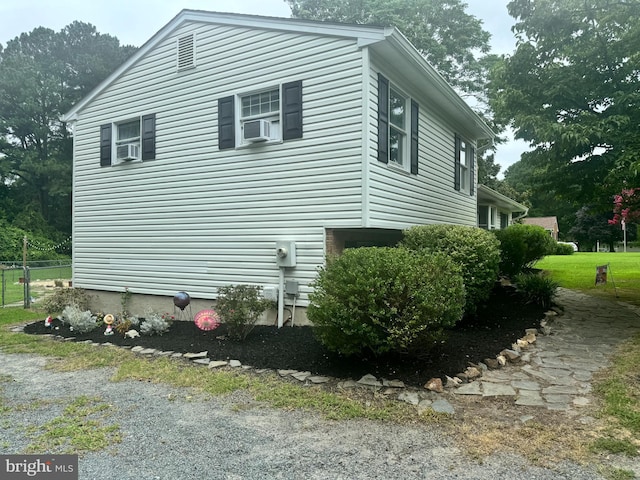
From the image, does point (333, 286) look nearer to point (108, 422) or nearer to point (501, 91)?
point (108, 422)

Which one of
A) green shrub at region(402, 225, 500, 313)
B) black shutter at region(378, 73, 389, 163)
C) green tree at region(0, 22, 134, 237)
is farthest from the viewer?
green tree at region(0, 22, 134, 237)

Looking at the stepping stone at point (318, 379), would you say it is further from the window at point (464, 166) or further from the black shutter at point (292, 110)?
Answer: the window at point (464, 166)

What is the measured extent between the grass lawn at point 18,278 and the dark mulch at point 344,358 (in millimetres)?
6028

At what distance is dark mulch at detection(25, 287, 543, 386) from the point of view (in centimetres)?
469

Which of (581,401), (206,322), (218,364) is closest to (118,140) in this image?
(206,322)

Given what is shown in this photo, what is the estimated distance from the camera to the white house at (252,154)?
21.0ft

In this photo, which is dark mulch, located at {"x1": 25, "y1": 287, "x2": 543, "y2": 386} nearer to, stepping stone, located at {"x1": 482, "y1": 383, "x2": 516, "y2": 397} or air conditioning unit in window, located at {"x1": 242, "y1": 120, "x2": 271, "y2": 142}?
stepping stone, located at {"x1": 482, "y1": 383, "x2": 516, "y2": 397}

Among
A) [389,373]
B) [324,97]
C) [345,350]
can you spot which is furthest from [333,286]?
[324,97]

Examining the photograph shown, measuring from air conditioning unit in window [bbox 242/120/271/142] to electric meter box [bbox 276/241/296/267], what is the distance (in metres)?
1.76

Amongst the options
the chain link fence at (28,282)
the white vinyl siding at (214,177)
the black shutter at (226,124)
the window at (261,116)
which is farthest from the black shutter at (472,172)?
the chain link fence at (28,282)

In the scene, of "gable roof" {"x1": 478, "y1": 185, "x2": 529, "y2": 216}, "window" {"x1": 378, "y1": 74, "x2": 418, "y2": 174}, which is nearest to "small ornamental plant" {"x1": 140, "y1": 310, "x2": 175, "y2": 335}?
"window" {"x1": 378, "y1": 74, "x2": 418, "y2": 174}

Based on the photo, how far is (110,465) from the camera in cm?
286

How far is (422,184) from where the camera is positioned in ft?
27.4

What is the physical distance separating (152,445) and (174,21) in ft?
25.9
